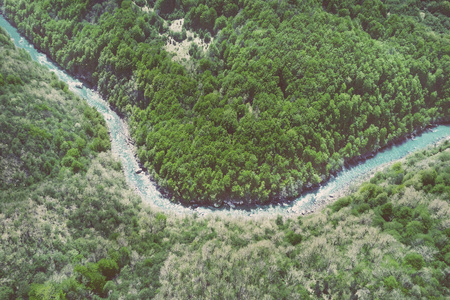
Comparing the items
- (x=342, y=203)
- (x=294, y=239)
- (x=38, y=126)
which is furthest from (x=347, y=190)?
(x=38, y=126)

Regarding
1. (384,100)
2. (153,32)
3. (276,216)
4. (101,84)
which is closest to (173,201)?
(276,216)

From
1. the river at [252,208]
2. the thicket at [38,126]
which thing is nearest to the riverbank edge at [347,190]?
→ the river at [252,208]

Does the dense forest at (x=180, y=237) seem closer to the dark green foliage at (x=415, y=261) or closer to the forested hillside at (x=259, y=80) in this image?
the dark green foliage at (x=415, y=261)

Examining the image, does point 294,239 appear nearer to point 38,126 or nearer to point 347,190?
point 347,190

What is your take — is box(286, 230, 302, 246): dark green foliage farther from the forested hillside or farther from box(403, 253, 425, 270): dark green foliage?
box(403, 253, 425, 270): dark green foliage

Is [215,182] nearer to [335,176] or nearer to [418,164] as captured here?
[335,176]

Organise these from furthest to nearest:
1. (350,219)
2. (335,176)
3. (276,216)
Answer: (335,176), (276,216), (350,219)
